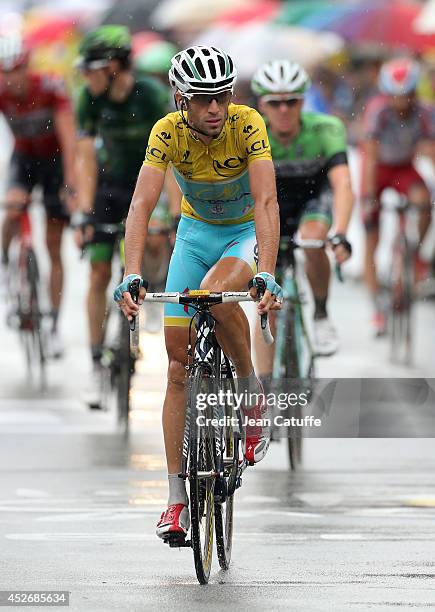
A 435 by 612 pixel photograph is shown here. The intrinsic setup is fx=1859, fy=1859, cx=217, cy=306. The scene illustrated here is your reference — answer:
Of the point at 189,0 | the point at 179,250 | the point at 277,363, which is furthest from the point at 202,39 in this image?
the point at 179,250

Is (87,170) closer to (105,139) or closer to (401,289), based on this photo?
(105,139)

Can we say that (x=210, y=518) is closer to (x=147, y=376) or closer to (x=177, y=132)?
(x=177, y=132)

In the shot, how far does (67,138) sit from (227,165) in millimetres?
6691

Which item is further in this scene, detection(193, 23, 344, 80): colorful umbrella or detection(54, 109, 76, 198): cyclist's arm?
detection(193, 23, 344, 80): colorful umbrella

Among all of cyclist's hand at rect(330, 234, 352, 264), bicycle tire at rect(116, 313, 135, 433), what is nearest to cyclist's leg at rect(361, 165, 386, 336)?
bicycle tire at rect(116, 313, 135, 433)

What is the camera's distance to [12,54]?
46.9 ft

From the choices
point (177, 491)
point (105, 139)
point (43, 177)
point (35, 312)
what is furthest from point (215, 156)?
point (43, 177)

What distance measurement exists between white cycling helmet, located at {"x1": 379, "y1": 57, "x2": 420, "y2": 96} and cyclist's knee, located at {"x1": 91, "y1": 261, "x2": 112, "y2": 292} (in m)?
5.97

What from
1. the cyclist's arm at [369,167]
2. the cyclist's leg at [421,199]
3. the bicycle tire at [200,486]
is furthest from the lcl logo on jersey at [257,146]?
the cyclist's leg at [421,199]

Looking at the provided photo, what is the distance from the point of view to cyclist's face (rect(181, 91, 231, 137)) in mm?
7637

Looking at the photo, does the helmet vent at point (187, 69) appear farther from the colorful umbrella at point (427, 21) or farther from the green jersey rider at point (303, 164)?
the colorful umbrella at point (427, 21)

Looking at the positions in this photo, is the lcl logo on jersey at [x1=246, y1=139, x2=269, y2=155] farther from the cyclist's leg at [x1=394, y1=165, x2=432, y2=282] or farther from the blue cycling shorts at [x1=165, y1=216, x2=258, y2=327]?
the cyclist's leg at [x1=394, y1=165, x2=432, y2=282]

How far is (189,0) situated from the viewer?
33750mm

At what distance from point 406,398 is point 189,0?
22.0 meters
